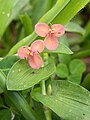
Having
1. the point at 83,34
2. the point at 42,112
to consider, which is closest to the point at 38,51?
the point at 42,112

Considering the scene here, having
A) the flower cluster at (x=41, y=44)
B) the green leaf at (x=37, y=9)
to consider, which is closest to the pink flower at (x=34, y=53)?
the flower cluster at (x=41, y=44)

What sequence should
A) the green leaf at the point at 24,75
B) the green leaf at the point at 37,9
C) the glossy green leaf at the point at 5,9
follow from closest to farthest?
the green leaf at the point at 24,75, the glossy green leaf at the point at 5,9, the green leaf at the point at 37,9

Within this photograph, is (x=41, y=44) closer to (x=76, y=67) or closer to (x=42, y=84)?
(x=42, y=84)

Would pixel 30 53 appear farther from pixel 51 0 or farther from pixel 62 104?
pixel 51 0

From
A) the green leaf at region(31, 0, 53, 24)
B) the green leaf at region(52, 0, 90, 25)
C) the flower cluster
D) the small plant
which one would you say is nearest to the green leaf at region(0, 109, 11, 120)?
the small plant

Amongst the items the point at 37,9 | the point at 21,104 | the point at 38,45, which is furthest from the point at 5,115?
the point at 37,9

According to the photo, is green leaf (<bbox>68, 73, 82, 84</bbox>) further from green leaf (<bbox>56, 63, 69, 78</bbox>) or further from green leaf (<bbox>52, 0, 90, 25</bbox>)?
green leaf (<bbox>52, 0, 90, 25</bbox>)

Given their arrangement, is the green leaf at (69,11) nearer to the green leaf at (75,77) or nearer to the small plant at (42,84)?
the small plant at (42,84)
